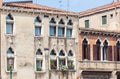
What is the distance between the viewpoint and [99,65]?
115 ft

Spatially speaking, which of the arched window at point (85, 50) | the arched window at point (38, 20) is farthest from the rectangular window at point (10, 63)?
the arched window at point (85, 50)

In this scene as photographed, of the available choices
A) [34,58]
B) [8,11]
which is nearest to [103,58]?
[34,58]

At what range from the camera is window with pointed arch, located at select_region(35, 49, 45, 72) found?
32.1 m

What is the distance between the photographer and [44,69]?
1268 inches

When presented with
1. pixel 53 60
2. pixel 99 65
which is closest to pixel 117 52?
pixel 99 65

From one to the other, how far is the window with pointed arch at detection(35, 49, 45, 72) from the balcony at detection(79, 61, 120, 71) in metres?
3.07

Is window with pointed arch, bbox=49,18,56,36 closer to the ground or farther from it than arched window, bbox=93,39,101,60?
farther from it

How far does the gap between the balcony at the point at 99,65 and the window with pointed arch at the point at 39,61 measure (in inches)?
121

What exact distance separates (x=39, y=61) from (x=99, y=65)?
5.02 meters

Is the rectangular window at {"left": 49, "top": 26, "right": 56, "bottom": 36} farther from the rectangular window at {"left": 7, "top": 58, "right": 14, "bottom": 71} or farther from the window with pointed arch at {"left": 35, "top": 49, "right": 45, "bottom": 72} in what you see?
the rectangular window at {"left": 7, "top": 58, "right": 14, "bottom": 71}

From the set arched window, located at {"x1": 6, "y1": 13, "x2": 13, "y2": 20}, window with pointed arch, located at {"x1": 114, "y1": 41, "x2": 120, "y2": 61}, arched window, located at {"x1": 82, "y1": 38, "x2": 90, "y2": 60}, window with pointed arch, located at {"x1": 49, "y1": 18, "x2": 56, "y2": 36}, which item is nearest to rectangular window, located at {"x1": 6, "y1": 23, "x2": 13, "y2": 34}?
arched window, located at {"x1": 6, "y1": 13, "x2": 13, "y2": 20}

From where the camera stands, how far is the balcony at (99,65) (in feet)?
112

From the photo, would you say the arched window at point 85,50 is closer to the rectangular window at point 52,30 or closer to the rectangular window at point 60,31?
the rectangular window at point 60,31

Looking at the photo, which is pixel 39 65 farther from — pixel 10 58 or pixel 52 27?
pixel 52 27
